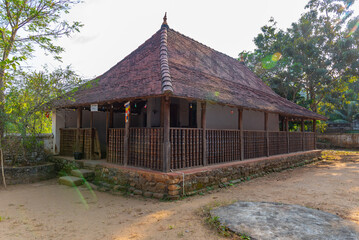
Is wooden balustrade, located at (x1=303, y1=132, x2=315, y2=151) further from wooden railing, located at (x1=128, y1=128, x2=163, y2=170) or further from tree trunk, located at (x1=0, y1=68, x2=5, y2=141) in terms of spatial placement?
tree trunk, located at (x1=0, y1=68, x2=5, y2=141)

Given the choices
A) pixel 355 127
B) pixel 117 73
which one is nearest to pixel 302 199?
pixel 117 73

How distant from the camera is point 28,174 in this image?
8.23m

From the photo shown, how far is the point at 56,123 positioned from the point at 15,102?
3.15 meters

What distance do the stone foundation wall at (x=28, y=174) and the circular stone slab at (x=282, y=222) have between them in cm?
705

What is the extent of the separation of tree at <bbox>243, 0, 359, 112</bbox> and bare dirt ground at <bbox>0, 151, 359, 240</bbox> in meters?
12.1

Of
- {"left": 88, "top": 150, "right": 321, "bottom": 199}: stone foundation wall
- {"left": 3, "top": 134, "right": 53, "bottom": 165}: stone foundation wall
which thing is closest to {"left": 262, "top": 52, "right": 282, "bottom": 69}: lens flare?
{"left": 88, "top": 150, "right": 321, "bottom": 199}: stone foundation wall

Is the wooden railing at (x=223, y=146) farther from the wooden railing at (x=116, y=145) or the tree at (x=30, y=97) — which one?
the tree at (x=30, y=97)

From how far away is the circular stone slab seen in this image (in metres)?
3.62

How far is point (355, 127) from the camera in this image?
1088 inches

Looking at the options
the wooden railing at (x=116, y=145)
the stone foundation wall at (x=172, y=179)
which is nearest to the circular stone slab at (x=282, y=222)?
the stone foundation wall at (x=172, y=179)

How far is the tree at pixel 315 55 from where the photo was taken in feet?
57.3

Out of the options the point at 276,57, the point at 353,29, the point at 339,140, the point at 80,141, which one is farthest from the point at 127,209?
the point at 339,140

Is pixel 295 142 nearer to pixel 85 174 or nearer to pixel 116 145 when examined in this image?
pixel 116 145

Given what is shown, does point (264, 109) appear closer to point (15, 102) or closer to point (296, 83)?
point (15, 102)
